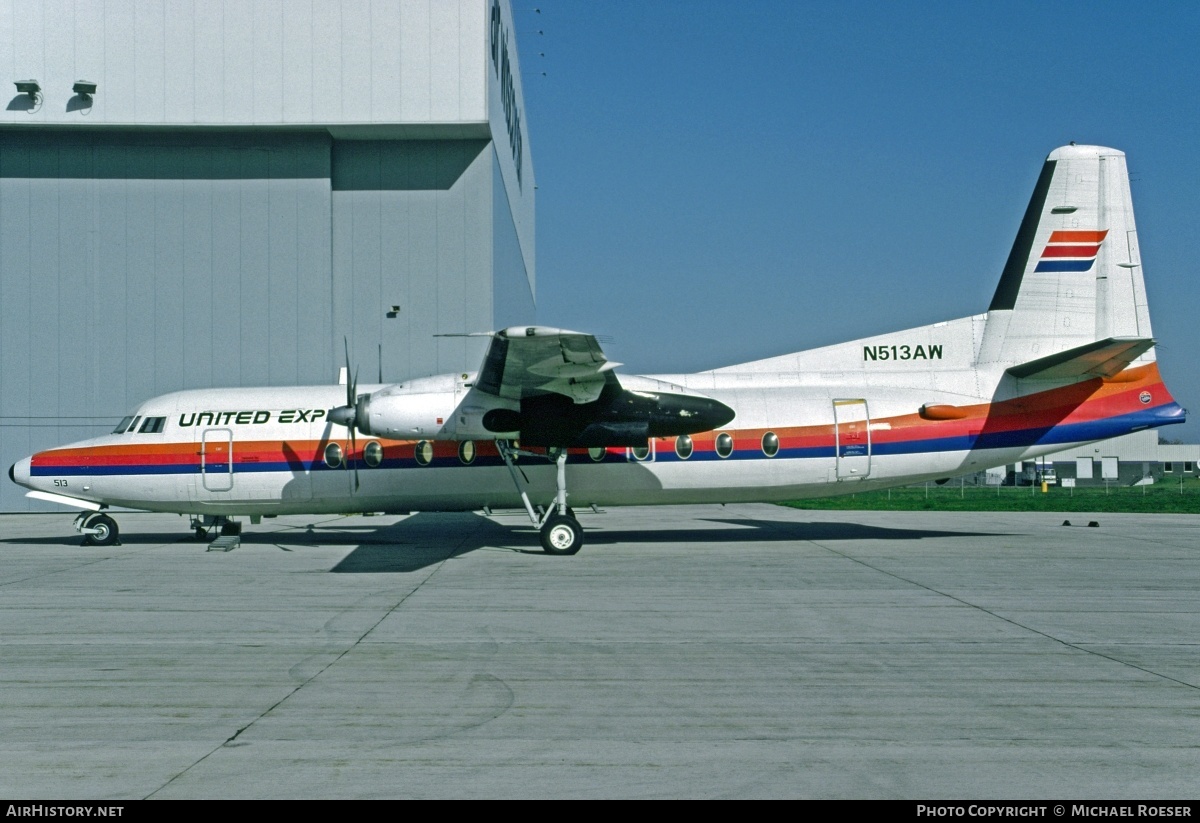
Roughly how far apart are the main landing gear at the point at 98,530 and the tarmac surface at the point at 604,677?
12.4 feet

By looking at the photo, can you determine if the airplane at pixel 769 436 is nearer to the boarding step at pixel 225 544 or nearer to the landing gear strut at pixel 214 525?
the boarding step at pixel 225 544

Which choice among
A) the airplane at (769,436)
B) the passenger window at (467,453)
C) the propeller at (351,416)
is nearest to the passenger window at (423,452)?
the airplane at (769,436)

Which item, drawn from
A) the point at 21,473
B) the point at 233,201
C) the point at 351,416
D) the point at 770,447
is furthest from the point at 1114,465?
the point at 21,473

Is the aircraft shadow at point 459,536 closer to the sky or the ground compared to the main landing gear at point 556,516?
closer to the ground

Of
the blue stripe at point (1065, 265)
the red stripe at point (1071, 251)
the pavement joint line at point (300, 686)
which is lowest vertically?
the pavement joint line at point (300, 686)

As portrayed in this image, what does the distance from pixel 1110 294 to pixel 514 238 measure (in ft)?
100

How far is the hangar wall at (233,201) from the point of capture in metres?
32.1

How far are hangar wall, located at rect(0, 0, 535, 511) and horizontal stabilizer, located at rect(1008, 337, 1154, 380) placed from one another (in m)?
18.9

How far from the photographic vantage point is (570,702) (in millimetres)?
7281

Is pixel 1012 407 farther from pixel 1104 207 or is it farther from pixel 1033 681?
pixel 1033 681

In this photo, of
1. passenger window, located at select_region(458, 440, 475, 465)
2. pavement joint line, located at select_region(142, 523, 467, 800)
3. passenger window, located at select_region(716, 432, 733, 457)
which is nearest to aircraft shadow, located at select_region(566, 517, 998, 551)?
passenger window, located at select_region(716, 432, 733, 457)

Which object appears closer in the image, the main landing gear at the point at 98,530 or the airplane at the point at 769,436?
the airplane at the point at 769,436

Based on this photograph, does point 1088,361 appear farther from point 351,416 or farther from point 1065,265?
point 351,416

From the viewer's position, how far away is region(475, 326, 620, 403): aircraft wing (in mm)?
14249
